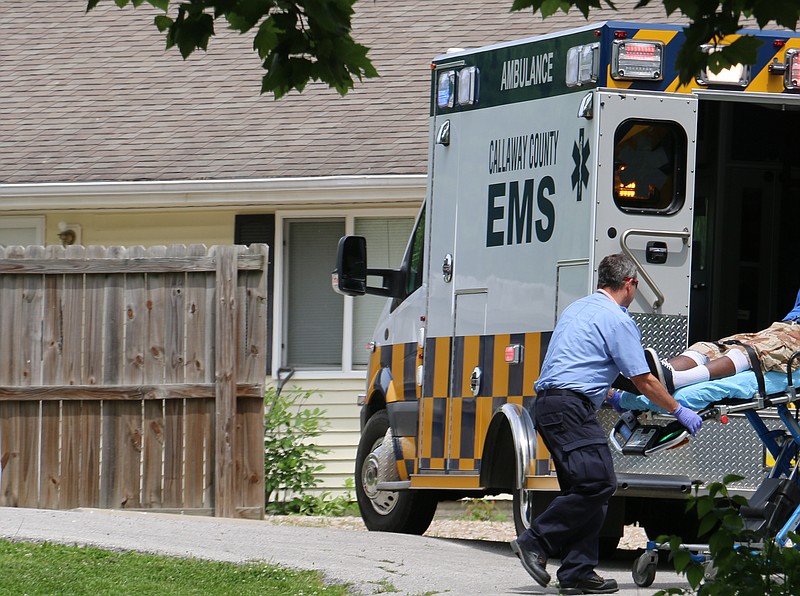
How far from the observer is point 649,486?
26.2 ft

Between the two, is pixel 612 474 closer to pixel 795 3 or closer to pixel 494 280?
pixel 494 280

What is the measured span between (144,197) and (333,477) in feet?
10.3

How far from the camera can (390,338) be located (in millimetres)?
10805

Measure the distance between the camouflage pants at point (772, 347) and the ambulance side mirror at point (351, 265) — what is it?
10.4 ft

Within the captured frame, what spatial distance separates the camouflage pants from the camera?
7512 millimetres

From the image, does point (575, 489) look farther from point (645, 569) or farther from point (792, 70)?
point (792, 70)

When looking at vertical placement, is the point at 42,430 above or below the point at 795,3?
below

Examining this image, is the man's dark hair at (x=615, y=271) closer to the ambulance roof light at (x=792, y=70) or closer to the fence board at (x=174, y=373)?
the ambulance roof light at (x=792, y=70)

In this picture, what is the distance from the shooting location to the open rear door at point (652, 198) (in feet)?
26.6

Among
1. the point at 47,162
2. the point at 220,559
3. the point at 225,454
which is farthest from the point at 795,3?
the point at 47,162

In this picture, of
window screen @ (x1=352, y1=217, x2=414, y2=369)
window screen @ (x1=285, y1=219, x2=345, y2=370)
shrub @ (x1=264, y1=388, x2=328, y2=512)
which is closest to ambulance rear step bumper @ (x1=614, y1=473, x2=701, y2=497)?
shrub @ (x1=264, y1=388, x2=328, y2=512)

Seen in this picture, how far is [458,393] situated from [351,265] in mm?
1425

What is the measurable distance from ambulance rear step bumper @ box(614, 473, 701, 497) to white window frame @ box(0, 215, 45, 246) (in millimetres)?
8794

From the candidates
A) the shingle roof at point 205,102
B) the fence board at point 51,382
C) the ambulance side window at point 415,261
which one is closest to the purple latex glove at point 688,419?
the ambulance side window at point 415,261
